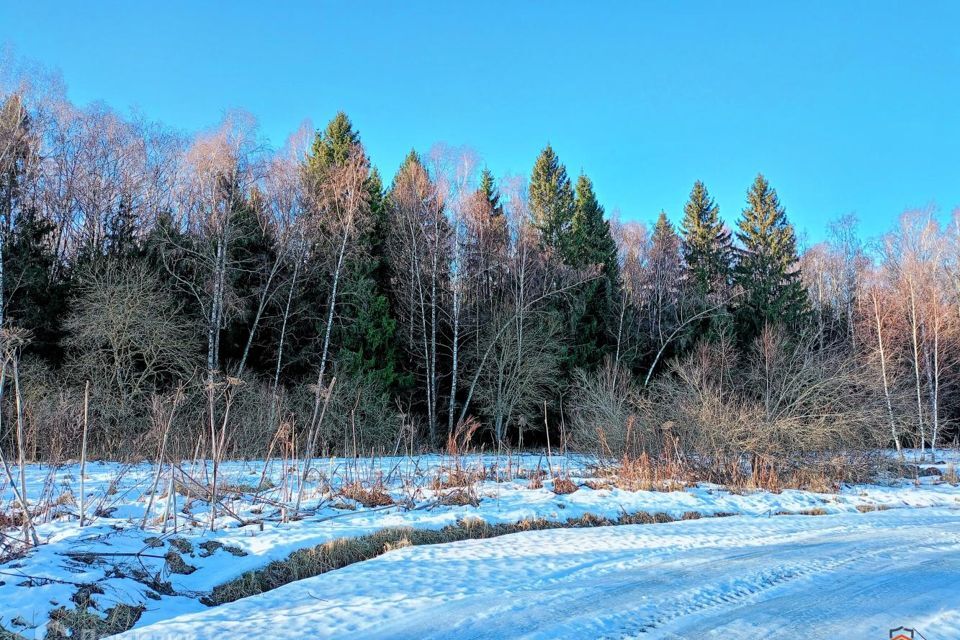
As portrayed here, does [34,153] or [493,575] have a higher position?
[34,153]

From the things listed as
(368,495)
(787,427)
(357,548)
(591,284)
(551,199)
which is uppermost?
(551,199)

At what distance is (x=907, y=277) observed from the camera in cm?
2733

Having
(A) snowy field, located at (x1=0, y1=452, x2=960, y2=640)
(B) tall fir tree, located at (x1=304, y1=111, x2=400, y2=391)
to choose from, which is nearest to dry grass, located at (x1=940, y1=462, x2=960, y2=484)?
(A) snowy field, located at (x1=0, y1=452, x2=960, y2=640)

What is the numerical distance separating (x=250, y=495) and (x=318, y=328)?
15374 mm

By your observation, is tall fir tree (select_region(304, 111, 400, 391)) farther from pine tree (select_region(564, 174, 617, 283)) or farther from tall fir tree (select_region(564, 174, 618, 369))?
pine tree (select_region(564, 174, 617, 283))

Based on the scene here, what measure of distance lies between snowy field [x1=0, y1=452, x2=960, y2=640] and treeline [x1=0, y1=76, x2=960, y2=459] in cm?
477

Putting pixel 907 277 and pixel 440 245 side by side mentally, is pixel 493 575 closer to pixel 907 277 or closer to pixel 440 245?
pixel 440 245

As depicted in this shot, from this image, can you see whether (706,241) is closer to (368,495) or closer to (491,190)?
(491,190)

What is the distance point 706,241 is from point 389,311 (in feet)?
69.7

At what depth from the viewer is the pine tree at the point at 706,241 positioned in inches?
1417

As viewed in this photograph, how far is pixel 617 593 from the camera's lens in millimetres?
4578

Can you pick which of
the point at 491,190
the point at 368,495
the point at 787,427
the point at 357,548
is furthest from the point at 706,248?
the point at 357,548

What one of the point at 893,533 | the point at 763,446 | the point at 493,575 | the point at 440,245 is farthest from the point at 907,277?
the point at 493,575

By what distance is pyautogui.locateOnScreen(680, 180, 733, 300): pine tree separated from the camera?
36.0 m
